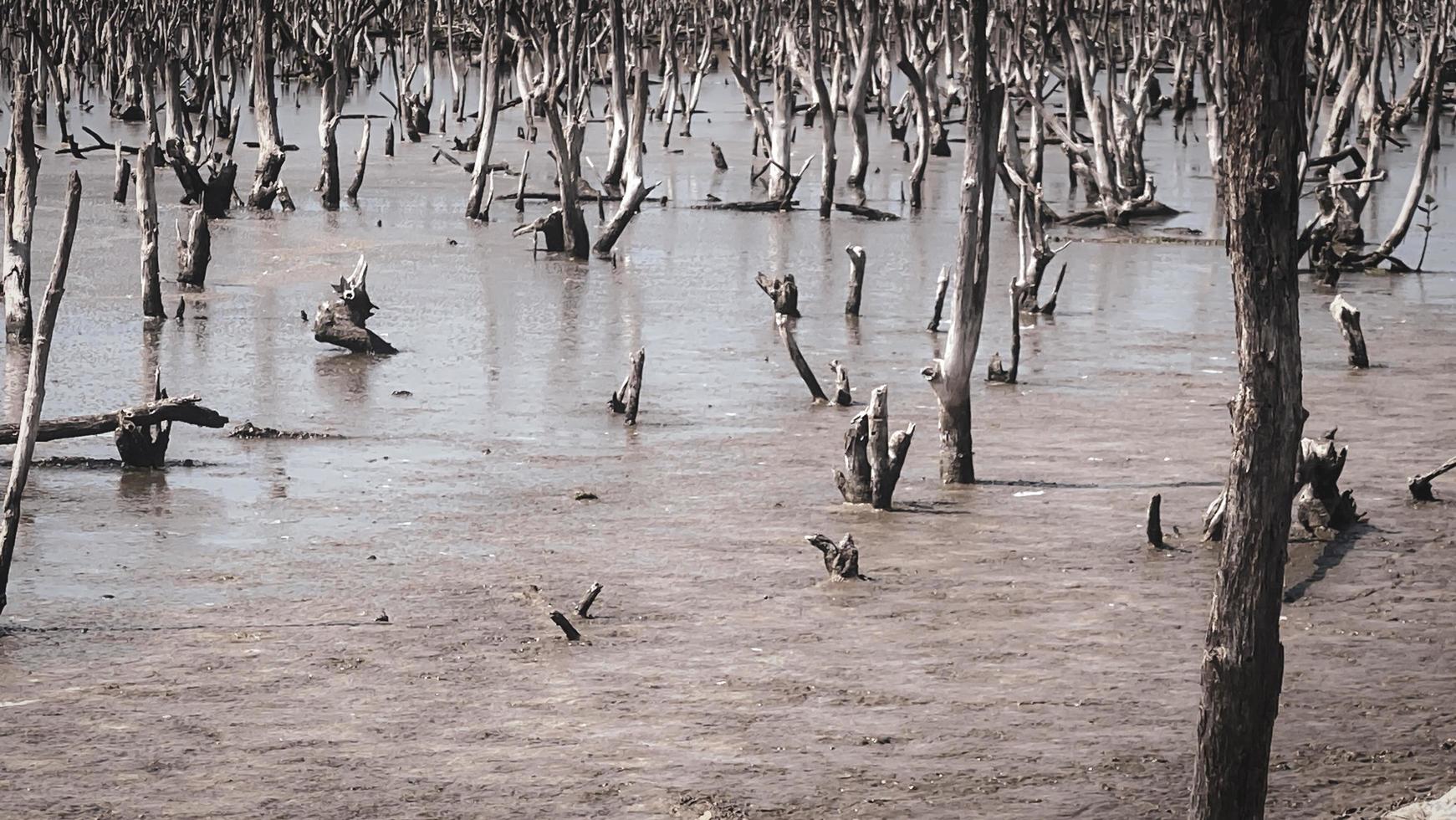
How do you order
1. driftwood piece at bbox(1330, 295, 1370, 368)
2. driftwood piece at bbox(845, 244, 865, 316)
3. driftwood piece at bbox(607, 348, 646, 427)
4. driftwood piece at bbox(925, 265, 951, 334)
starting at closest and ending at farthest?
driftwood piece at bbox(607, 348, 646, 427) → driftwood piece at bbox(1330, 295, 1370, 368) → driftwood piece at bbox(925, 265, 951, 334) → driftwood piece at bbox(845, 244, 865, 316)

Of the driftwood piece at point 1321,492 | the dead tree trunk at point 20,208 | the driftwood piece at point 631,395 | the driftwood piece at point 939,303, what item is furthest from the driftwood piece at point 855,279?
Answer: the driftwood piece at point 1321,492

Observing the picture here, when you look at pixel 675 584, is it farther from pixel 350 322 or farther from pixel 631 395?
pixel 350 322

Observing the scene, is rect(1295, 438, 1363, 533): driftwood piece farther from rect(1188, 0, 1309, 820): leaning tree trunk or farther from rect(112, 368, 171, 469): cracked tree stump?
rect(112, 368, 171, 469): cracked tree stump

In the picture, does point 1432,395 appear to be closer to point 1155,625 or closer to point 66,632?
point 1155,625

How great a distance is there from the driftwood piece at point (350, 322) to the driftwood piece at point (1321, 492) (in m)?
7.61

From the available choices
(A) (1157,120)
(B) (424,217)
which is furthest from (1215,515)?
(A) (1157,120)

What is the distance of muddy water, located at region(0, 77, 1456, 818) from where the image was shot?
5.99 m

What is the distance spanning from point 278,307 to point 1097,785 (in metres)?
12.1

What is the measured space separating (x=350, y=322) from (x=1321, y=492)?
25.9ft

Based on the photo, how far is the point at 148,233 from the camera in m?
15.5

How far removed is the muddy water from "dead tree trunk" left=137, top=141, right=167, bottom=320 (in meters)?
0.40

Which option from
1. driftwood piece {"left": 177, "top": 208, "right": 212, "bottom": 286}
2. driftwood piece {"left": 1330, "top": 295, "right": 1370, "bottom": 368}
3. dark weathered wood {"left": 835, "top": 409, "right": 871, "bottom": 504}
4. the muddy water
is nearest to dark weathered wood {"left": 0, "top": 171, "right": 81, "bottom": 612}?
the muddy water

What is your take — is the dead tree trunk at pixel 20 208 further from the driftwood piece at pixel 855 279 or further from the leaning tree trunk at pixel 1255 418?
the leaning tree trunk at pixel 1255 418

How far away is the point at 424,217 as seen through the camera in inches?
940
